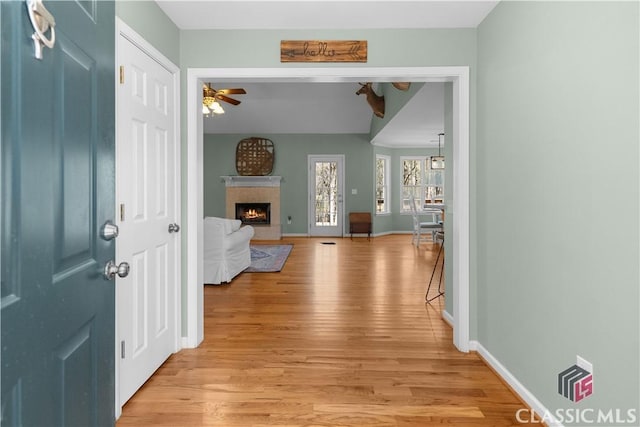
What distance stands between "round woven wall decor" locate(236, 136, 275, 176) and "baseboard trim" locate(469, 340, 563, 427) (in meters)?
8.19

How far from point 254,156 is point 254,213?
1.51 m

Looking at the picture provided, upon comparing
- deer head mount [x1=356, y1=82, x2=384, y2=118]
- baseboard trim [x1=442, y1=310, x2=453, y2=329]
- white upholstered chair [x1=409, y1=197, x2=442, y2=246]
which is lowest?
baseboard trim [x1=442, y1=310, x2=453, y2=329]

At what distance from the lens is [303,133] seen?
Answer: 34.0ft

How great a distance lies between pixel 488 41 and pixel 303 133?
7.94 metres

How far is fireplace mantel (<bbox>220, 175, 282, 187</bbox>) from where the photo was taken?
10.1 m

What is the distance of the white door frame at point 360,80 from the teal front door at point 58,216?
165 cm

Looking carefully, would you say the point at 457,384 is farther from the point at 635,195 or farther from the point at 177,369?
the point at 177,369

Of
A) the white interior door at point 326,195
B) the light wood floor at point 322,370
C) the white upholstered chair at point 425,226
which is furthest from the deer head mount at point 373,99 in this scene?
the light wood floor at point 322,370

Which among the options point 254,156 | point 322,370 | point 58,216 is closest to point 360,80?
point 322,370

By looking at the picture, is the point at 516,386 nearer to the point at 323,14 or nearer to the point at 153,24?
the point at 323,14

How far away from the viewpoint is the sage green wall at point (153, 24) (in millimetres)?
2150

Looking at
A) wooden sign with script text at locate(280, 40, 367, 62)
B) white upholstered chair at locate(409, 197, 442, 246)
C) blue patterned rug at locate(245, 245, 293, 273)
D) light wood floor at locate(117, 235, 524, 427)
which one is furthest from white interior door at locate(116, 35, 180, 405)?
white upholstered chair at locate(409, 197, 442, 246)

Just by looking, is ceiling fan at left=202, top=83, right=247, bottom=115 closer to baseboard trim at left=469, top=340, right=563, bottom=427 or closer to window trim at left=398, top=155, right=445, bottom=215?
baseboard trim at left=469, top=340, right=563, bottom=427

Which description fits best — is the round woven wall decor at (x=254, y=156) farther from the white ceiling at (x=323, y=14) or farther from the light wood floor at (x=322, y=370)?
the white ceiling at (x=323, y=14)
